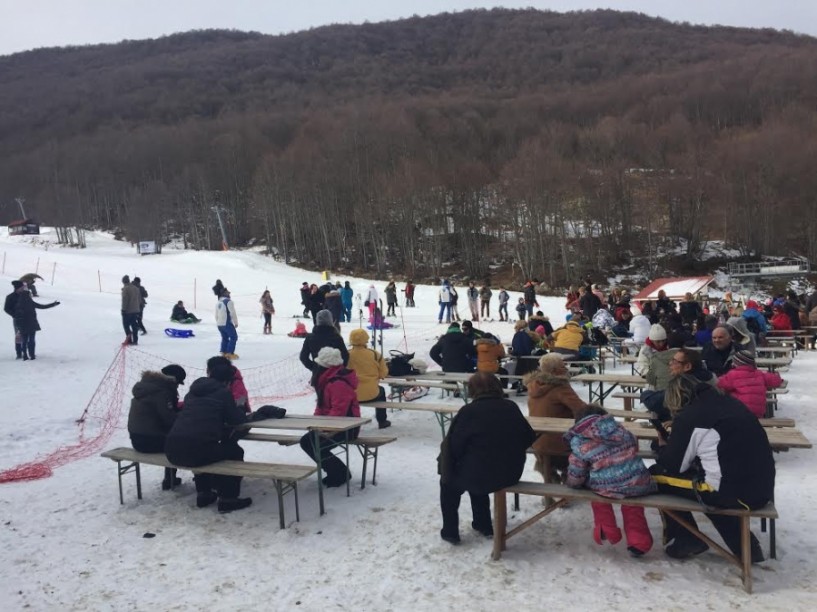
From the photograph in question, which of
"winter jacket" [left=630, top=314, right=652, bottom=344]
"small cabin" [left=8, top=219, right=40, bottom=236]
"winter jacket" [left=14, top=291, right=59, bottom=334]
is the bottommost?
"winter jacket" [left=630, top=314, right=652, bottom=344]

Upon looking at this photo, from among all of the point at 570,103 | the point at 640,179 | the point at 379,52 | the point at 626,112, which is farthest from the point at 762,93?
the point at 379,52

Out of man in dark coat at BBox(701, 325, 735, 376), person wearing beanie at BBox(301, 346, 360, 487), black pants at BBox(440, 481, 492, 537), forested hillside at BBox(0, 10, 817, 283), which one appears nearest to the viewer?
black pants at BBox(440, 481, 492, 537)

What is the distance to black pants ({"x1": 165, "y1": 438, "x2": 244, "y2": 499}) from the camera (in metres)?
5.93

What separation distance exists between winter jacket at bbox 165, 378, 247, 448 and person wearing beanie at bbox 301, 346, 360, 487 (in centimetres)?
80

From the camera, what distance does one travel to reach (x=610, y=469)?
14.8 ft

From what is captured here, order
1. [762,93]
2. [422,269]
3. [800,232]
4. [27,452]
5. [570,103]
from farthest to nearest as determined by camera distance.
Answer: [570,103], [762,93], [422,269], [800,232], [27,452]

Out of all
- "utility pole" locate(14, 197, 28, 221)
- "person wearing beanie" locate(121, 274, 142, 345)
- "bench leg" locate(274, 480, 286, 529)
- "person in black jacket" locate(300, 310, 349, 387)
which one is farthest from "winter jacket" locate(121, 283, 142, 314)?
"utility pole" locate(14, 197, 28, 221)

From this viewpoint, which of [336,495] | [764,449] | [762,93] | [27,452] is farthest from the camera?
[762,93]

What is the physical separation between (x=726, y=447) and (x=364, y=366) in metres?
5.11

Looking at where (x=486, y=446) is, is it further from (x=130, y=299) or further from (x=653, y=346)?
(x=130, y=299)

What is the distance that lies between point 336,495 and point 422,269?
4702cm

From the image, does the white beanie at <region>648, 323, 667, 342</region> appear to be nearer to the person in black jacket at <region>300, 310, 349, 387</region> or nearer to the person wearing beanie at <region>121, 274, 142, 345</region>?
the person in black jacket at <region>300, 310, 349, 387</region>

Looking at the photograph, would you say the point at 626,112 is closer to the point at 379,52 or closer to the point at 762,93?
the point at 762,93

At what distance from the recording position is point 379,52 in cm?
16800
